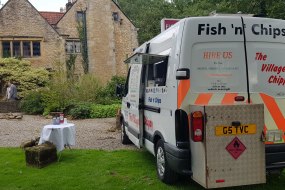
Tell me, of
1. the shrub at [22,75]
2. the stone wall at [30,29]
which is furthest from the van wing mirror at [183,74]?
the stone wall at [30,29]

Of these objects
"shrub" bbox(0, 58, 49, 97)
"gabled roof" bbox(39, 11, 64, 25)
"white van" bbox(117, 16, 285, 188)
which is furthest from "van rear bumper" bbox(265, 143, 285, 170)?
"gabled roof" bbox(39, 11, 64, 25)

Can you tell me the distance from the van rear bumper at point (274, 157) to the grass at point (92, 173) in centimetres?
69

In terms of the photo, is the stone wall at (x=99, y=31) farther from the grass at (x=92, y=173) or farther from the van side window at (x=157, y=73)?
the van side window at (x=157, y=73)

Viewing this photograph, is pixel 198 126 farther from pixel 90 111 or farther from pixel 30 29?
pixel 30 29

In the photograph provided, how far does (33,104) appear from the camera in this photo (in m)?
19.8

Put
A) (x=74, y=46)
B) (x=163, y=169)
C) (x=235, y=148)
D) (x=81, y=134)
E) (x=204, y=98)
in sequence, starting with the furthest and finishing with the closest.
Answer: (x=74, y=46), (x=81, y=134), (x=163, y=169), (x=204, y=98), (x=235, y=148)

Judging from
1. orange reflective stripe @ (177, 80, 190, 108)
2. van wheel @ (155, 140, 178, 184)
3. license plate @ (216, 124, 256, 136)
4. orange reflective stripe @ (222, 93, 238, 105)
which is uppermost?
orange reflective stripe @ (177, 80, 190, 108)

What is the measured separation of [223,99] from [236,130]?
595 mm

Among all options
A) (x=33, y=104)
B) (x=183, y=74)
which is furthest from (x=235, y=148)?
(x=33, y=104)

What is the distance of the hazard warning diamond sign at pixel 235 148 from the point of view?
4742 millimetres

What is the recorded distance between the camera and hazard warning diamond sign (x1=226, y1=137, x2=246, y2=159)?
474 centimetres

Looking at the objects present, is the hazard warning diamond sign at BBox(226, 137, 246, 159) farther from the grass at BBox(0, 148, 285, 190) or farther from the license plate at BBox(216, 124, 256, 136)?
the grass at BBox(0, 148, 285, 190)

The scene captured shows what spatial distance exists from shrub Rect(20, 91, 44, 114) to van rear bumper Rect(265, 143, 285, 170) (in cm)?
1601

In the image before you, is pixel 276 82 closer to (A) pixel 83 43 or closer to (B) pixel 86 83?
(B) pixel 86 83
